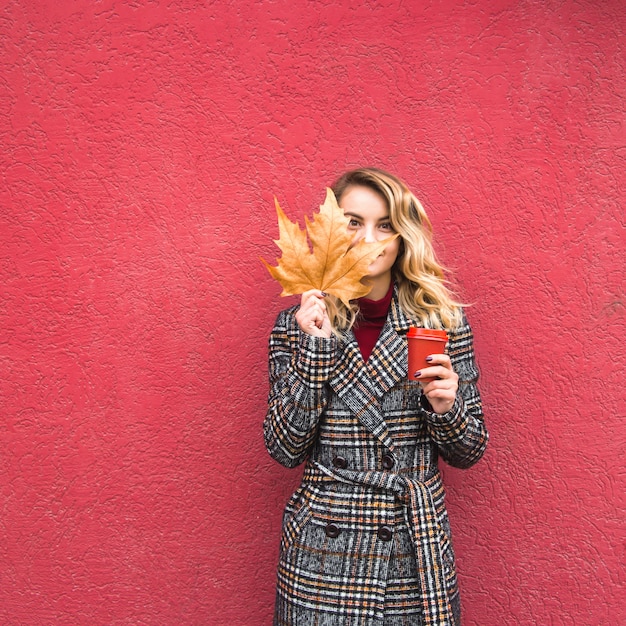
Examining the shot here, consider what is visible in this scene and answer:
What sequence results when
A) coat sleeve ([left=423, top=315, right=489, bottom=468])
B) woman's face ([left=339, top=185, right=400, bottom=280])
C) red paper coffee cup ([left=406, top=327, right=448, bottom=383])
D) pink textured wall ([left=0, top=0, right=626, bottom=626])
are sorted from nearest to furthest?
red paper coffee cup ([left=406, top=327, right=448, bottom=383]) → coat sleeve ([left=423, top=315, right=489, bottom=468]) → woman's face ([left=339, top=185, right=400, bottom=280]) → pink textured wall ([left=0, top=0, right=626, bottom=626])

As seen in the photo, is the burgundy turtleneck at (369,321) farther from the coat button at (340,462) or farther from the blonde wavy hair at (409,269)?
the coat button at (340,462)

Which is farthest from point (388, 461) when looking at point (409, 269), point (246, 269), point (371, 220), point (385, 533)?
point (246, 269)

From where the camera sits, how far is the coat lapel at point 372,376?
1939mm

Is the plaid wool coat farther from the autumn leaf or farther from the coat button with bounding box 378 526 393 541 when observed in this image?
the autumn leaf

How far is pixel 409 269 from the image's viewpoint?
213 centimetres

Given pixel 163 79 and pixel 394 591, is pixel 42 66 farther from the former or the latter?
pixel 394 591

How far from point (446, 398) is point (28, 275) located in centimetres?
154

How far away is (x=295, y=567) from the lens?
1.93 meters

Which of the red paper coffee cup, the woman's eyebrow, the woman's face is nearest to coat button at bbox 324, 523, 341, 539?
the red paper coffee cup

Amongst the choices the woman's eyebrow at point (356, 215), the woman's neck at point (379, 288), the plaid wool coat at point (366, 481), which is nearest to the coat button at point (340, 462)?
the plaid wool coat at point (366, 481)

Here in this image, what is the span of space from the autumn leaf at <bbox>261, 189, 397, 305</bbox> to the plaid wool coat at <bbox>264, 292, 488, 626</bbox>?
0.53ft

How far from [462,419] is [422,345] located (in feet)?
0.89

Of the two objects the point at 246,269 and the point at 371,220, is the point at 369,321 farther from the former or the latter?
the point at 246,269

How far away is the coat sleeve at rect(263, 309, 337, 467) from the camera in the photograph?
1891 millimetres
